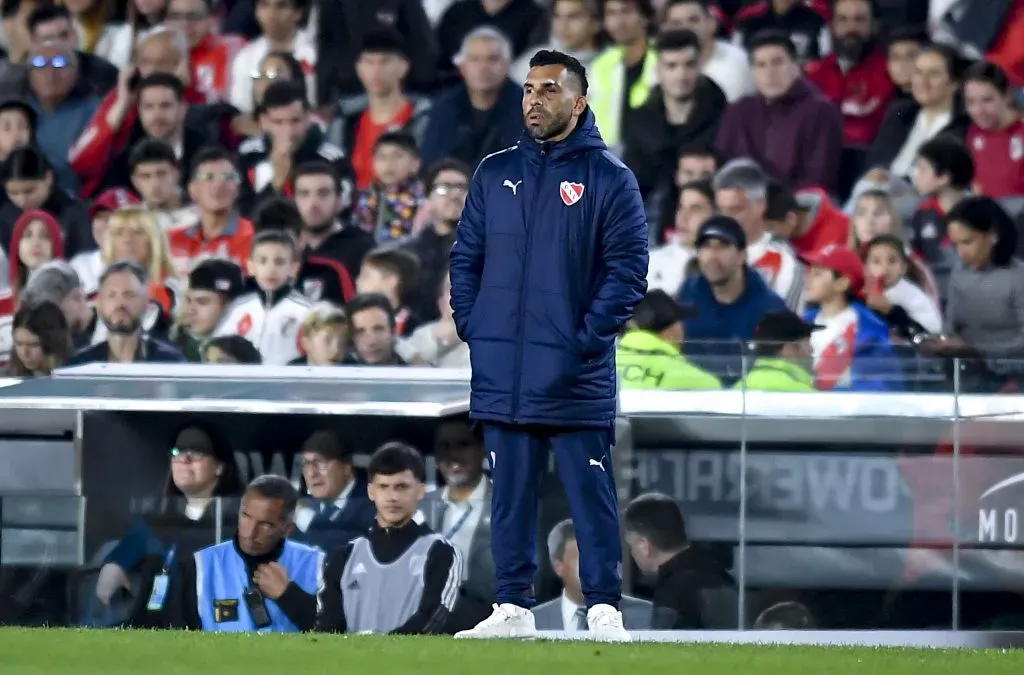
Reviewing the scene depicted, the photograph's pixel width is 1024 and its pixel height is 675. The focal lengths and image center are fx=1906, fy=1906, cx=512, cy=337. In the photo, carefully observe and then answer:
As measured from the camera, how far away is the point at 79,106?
36.7 ft

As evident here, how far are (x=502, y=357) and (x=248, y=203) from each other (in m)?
5.39

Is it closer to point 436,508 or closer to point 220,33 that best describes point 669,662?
point 436,508

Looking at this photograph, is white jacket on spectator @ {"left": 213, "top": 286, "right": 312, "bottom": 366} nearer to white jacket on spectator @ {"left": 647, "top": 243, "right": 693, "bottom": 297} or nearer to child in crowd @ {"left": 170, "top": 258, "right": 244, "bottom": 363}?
child in crowd @ {"left": 170, "top": 258, "right": 244, "bottom": 363}

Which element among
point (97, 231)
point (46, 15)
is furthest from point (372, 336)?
point (46, 15)

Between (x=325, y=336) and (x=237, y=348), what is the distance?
0.48 meters

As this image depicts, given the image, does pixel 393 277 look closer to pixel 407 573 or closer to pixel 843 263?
pixel 843 263

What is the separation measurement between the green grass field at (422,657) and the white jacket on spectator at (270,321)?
4.29 m

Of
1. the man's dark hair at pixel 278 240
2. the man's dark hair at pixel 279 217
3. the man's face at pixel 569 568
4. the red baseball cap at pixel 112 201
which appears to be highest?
the red baseball cap at pixel 112 201

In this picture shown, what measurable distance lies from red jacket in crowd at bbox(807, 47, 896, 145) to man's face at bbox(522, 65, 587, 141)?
5.09m

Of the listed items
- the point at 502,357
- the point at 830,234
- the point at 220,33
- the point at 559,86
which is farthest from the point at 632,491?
the point at 220,33

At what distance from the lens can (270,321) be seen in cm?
976

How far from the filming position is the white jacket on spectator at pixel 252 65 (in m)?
11.1

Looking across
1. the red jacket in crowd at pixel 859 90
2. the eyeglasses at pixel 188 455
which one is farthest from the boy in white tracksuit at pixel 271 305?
the red jacket in crowd at pixel 859 90

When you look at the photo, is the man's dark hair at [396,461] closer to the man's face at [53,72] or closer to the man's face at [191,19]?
the man's face at [191,19]
